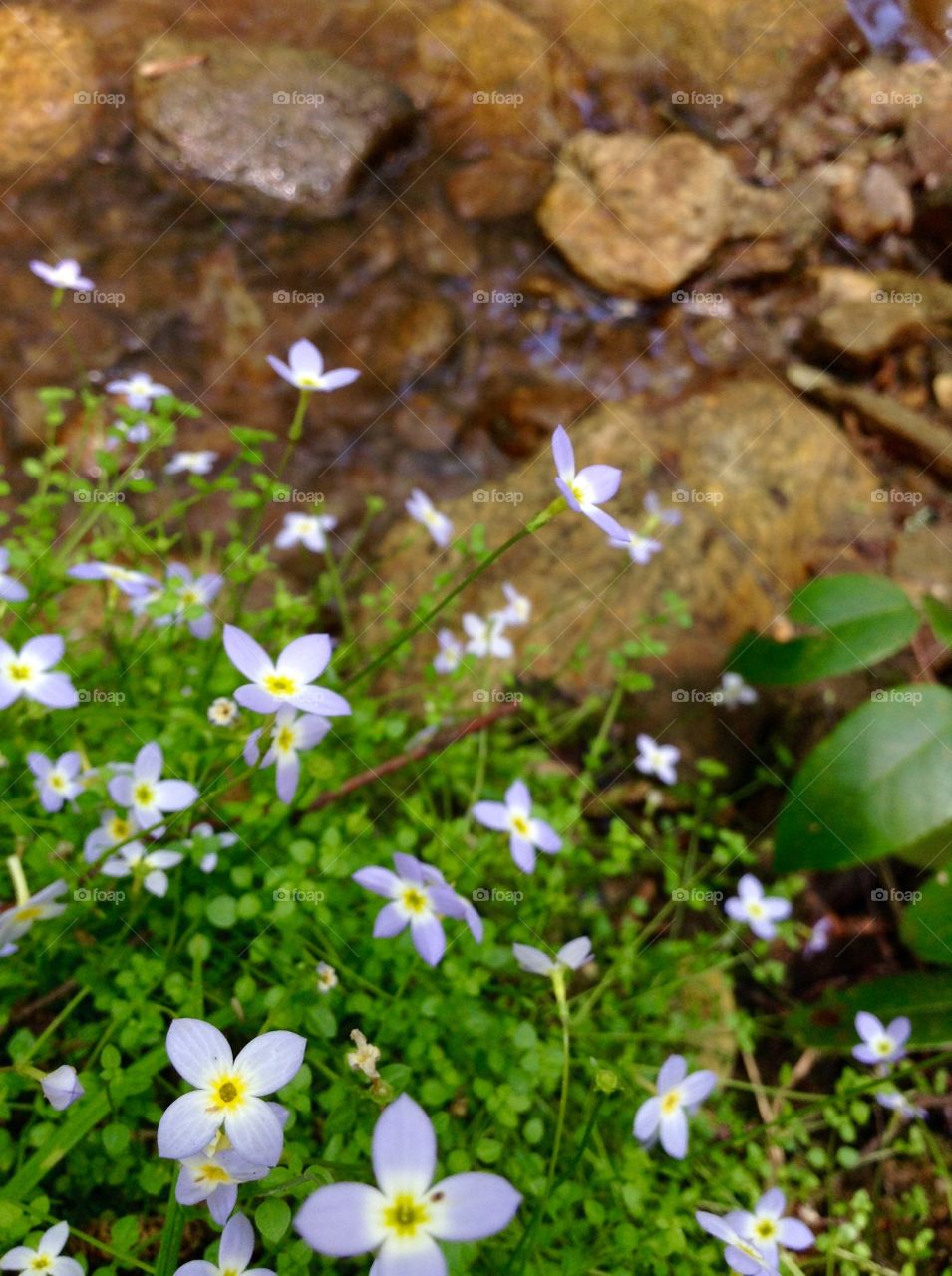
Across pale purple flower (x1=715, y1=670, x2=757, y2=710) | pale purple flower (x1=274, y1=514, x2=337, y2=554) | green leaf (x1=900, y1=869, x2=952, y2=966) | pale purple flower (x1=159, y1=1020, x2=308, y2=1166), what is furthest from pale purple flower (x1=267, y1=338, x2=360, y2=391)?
green leaf (x1=900, y1=869, x2=952, y2=966)

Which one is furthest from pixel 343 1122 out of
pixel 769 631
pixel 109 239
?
pixel 109 239

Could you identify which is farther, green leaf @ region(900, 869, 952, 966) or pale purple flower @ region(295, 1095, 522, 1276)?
green leaf @ region(900, 869, 952, 966)

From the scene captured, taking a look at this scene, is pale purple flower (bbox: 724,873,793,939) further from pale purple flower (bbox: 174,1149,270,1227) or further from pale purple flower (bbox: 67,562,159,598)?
pale purple flower (bbox: 67,562,159,598)

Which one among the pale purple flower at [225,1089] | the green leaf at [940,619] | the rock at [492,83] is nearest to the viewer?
the pale purple flower at [225,1089]

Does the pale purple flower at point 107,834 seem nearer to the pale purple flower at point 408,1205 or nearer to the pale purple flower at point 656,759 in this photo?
the pale purple flower at point 408,1205

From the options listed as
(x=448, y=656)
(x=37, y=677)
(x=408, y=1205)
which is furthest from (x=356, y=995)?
(x=448, y=656)

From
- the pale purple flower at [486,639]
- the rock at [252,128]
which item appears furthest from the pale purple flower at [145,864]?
the rock at [252,128]

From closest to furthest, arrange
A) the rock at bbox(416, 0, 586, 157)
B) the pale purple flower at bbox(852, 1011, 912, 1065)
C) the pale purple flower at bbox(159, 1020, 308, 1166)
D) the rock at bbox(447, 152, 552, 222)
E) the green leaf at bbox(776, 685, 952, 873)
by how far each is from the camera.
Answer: the pale purple flower at bbox(159, 1020, 308, 1166), the pale purple flower at bbox(852, 1011, 912, 1065), the green leaf at bbox(776, 685, 952, 873), the rock at bbox(447, 152, 552, 222), the rock at bbox(416, 0, 586, 157)

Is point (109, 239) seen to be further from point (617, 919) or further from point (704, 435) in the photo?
point (617, 919)
